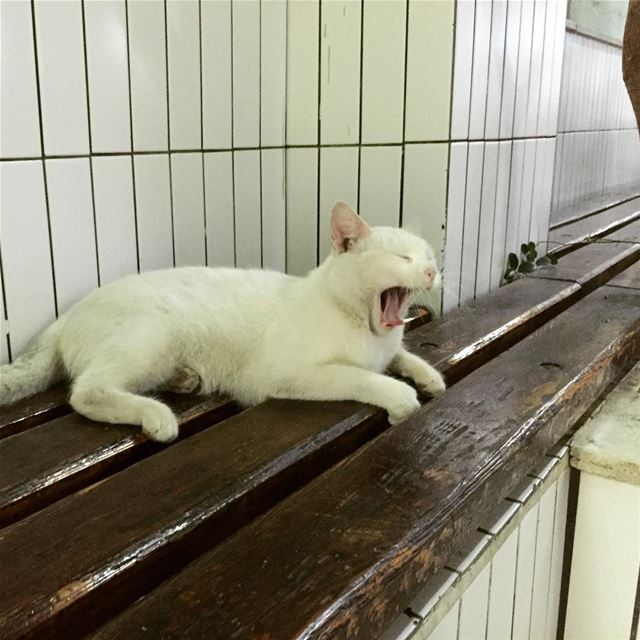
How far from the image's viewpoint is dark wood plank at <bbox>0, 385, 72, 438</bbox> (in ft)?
3.87

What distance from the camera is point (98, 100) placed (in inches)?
55.7

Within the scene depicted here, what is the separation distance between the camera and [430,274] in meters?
1.26

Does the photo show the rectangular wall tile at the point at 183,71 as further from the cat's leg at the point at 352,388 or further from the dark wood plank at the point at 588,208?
the dark wood plank at the point at 588,208

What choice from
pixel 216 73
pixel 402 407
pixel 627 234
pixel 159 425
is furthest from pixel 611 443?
pixel 627 234

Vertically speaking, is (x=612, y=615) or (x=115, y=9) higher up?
(x=115, y=9)

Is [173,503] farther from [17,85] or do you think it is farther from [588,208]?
[588,208]

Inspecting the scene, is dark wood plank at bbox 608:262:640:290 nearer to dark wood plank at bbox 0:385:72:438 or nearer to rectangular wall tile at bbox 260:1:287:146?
rectangular wall tile at bbox 260:1:287:146

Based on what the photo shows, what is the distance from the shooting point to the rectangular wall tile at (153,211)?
1.55 m

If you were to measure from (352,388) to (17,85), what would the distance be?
0.84 metres

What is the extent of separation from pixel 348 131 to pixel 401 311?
0.69 meters

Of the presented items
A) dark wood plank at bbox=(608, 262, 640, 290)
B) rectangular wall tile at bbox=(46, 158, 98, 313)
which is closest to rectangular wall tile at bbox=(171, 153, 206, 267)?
rectangular wall tile at bbox=(46, 158, 98, 313)

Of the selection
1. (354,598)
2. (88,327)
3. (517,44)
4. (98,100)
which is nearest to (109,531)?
(354,598)

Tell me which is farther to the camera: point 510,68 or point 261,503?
point 510,68

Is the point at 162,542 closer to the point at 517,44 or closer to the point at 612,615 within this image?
the point at 612,615
